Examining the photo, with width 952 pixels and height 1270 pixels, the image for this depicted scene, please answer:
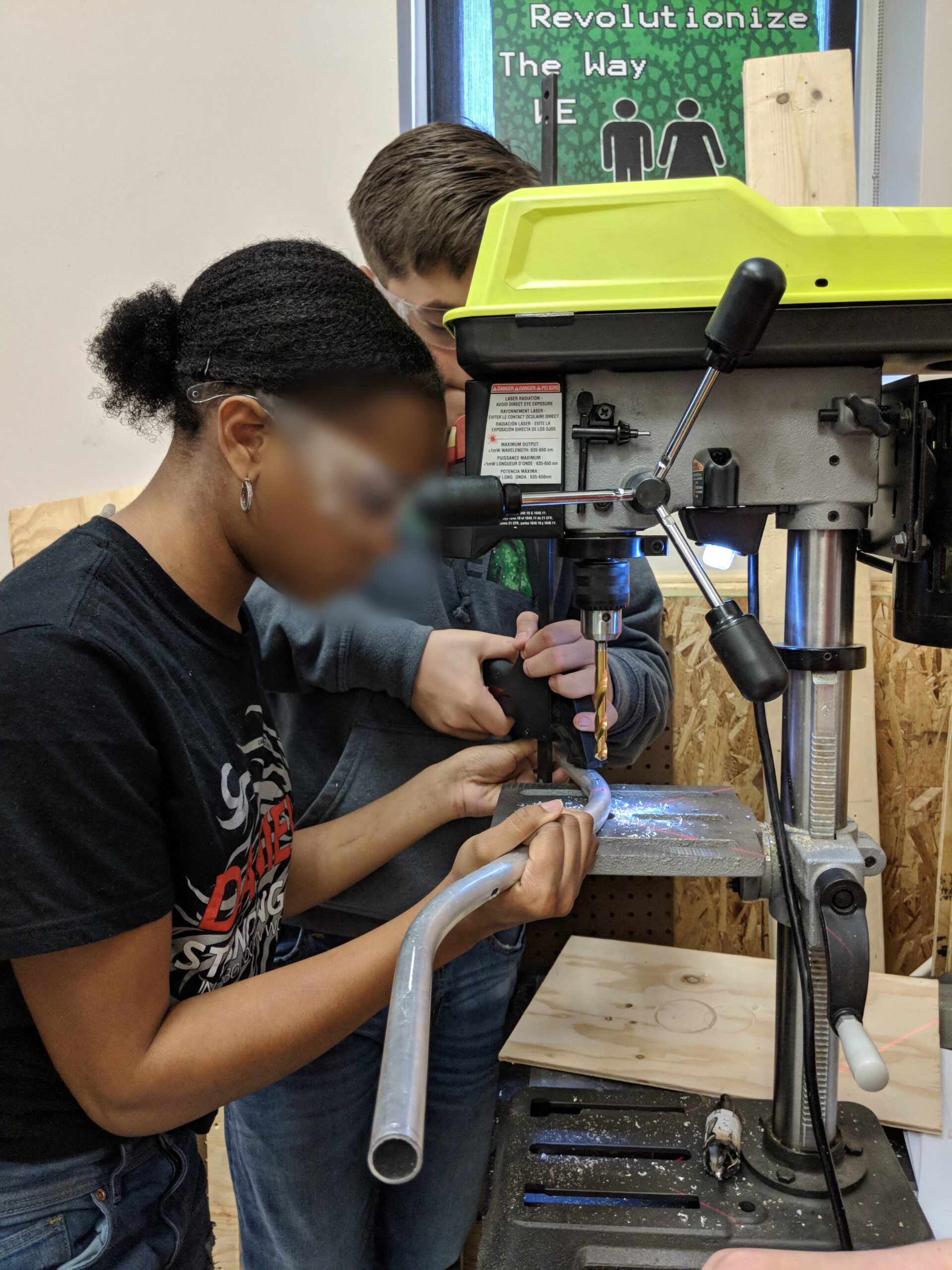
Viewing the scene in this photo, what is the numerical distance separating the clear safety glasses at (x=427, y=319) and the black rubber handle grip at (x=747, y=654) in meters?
0.48

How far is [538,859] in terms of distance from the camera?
0.66 meters

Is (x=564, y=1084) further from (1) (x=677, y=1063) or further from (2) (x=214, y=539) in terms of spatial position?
(2) (x=214, y=539)

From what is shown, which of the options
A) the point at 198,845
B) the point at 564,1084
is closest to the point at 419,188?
the point at 198,845

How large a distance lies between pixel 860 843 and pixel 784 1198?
0.91 ft

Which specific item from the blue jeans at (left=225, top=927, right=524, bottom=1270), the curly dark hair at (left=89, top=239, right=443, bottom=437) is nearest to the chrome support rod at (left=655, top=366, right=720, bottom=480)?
the curly dark hair at (left=89, top=239, right=443, bottom=437)

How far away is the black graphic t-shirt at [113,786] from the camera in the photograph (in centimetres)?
56

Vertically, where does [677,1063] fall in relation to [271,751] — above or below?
below

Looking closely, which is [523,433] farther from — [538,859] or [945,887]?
[945,887]

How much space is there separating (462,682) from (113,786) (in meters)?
0.42

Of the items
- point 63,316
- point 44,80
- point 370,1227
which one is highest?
point 44,80

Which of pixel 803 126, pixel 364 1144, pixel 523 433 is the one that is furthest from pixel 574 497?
pixel 803 126

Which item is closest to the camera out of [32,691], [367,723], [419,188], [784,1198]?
[32,691]

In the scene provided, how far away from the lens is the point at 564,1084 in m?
0.84

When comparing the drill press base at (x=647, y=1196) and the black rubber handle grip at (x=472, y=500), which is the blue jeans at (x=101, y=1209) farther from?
the black rubber handle grip at (x=472, y=500)
